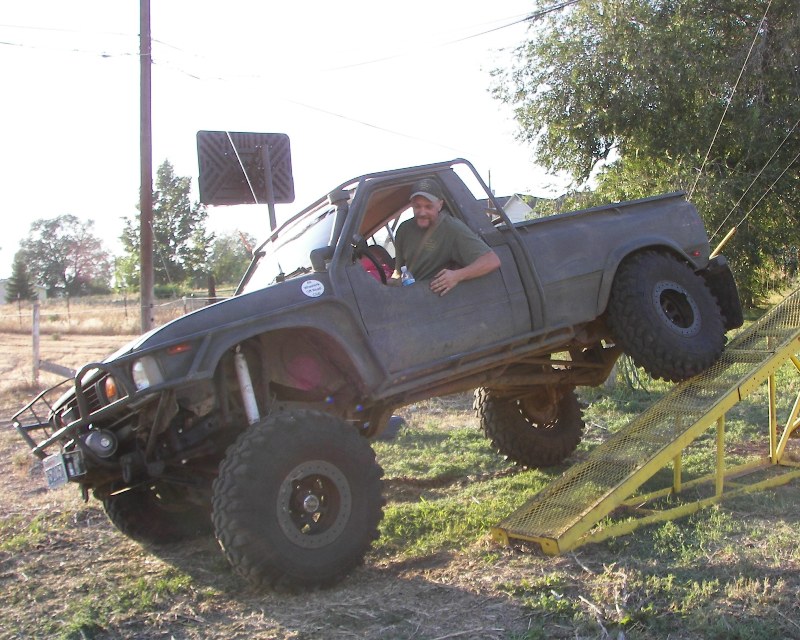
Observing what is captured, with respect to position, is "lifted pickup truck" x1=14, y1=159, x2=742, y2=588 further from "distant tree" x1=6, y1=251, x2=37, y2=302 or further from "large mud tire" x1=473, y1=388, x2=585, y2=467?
"distant tree" x1=6, y1=251, x2=37, y2=302

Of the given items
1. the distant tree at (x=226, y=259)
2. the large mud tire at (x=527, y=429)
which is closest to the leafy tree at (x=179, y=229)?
the distant tree at (x=226, y=259)

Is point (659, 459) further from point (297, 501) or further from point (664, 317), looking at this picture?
point (297, 501)

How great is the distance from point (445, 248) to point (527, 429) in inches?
91.8

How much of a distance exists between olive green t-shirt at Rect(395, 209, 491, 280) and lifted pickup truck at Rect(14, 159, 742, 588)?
19 cm

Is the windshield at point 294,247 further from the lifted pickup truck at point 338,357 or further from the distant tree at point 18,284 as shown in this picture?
the distant tree at point 18,284

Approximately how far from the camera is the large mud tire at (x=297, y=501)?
4.25 meters

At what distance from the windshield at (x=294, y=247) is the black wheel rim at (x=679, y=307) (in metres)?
2.33

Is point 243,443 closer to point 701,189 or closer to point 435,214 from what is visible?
point 435,214

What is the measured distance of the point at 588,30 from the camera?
51.2ft

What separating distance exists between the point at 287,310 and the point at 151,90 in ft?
26.6

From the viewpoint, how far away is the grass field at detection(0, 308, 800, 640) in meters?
3.85

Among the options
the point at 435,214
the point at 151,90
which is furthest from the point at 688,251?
the point at 151,90

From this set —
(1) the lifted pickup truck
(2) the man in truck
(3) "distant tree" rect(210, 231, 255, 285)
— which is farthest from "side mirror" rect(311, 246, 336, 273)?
(3) "distant tree" rect(210, 231, 255, 285)

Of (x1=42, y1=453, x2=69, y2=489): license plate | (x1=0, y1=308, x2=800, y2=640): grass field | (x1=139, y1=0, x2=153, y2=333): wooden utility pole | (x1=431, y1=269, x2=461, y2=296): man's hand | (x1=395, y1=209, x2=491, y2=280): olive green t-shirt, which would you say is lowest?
(x1=0, y1=308, x2=800, y2=640): grass field
